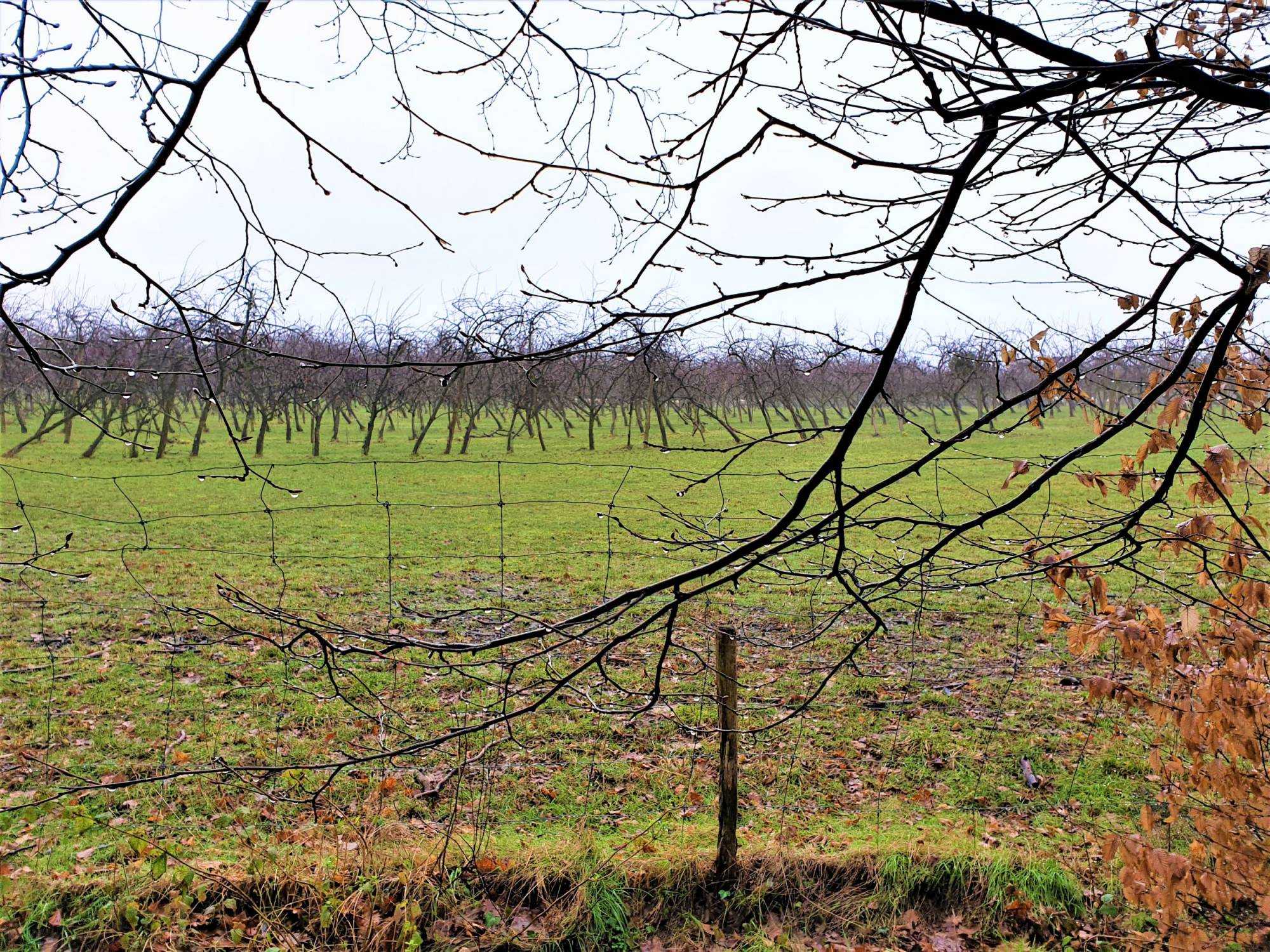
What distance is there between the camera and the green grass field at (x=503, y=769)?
2.81 m

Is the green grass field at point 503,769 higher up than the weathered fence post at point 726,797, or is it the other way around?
the weathered fence post at point 726,797

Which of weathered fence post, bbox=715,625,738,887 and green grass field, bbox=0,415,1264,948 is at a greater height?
weathered fence post, bbox=715,625,738,887

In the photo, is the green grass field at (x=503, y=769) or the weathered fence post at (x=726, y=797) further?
the weathered fence post at (x=726, y=797)

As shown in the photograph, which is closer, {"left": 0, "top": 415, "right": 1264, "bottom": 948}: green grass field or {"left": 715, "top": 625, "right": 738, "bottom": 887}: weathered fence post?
{"left": 0, "top": 415, "right": 1264, "bottom": 948}: green grass field

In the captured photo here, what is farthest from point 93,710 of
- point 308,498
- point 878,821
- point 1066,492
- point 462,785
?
point 1066,492

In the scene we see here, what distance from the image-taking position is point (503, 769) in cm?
417

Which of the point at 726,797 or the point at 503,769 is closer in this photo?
the point at 726,797

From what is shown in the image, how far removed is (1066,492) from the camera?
1379 centimetres

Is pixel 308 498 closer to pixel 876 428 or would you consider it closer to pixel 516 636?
pixel 516 636

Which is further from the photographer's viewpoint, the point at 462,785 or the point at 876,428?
the point at 876,428

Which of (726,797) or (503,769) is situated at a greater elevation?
(726,797)

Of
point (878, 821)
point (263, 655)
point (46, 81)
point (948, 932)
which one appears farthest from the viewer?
point (263, 655)

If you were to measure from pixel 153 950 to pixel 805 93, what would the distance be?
304 cm

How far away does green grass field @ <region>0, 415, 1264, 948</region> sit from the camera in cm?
281
